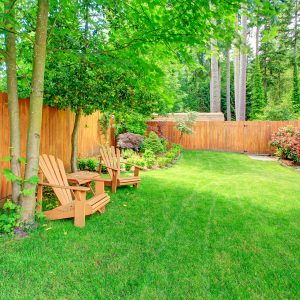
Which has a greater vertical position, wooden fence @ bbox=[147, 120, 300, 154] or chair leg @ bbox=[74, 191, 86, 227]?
wooden fence @ bbox=[147, 120, 300, 154]

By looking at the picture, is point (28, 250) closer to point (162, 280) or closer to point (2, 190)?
point (162, 280)

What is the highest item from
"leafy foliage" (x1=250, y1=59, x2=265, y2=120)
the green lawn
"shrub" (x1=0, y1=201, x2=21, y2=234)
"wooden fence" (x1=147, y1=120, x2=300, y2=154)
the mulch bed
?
"leafy foliage" (x1=250, y1=59, x2=265, y2=120)

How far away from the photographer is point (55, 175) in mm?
4227

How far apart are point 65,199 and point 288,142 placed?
11054mm

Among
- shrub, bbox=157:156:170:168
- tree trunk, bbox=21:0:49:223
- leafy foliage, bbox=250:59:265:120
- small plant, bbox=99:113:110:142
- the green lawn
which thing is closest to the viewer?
the green lawn

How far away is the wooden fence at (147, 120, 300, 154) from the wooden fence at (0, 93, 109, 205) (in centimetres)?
605

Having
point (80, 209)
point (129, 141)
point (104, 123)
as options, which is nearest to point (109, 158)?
point (80, 209)

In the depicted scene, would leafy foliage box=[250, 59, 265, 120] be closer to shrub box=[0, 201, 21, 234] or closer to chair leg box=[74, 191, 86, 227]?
chair leg box=[74, 191, 86, 227]

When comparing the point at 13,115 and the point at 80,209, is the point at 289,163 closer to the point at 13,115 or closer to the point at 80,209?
the point at 80,209

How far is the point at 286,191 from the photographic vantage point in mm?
6242

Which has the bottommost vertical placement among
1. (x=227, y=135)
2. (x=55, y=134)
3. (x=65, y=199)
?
(x=65, y=199)

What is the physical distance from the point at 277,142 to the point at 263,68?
55.9 ft

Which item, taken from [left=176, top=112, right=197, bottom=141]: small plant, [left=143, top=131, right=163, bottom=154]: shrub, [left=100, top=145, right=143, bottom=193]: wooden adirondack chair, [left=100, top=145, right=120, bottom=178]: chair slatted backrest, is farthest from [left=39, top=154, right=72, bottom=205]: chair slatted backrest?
[left=176, top=112, right=197, bottom=141]: small plant

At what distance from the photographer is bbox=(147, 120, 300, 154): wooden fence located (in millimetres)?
15148
